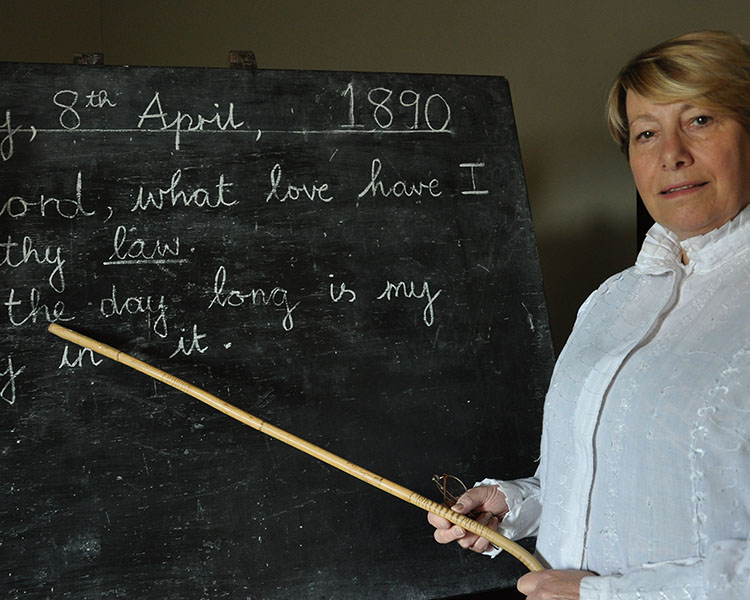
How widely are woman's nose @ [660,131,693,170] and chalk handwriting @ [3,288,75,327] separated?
105 cm

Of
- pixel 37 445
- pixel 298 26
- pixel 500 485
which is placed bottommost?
pixel 500 485

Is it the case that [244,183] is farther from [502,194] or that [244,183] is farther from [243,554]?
[243,554]

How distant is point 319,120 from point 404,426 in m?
0.66

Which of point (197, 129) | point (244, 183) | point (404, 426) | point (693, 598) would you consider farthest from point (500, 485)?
point (197, 129)

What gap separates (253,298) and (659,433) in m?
0.82

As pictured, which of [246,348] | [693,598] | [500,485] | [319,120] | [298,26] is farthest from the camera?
[298,26]

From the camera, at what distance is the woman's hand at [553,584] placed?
105 centimetres

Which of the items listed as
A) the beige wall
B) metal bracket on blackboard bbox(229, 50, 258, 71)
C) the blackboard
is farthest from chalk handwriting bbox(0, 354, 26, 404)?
the beige wall

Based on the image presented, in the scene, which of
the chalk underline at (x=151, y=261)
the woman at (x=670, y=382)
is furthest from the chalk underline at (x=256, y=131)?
the woman at (x=670, y=382)

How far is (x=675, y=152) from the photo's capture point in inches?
42.2

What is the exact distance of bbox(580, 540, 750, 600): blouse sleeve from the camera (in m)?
0.89

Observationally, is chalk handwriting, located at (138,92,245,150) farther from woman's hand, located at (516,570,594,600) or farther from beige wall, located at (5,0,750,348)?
beige wall, located at (5,0,750,348)

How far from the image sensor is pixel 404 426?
156 centimetres

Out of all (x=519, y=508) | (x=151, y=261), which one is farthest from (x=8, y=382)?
(x=519, y=508)
